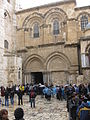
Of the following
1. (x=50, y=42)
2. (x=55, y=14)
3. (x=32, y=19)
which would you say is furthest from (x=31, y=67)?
(x=55, y=14)

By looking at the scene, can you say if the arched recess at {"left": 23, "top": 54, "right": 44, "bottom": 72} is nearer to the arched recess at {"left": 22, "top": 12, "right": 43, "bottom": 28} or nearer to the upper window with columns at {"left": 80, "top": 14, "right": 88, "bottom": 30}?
the arched recess at {"left": 22, "top": 12, "right": 43, "bottom": 28}

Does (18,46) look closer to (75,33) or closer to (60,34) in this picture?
(60,34)

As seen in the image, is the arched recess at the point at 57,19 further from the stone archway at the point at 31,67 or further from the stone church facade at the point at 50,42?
the stone archway at the point at 31,67

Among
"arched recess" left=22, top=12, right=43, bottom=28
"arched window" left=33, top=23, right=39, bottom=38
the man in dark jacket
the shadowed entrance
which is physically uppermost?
"arched recess" left=22, top=12, right=43, bottom=28

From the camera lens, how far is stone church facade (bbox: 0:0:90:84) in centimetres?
2043

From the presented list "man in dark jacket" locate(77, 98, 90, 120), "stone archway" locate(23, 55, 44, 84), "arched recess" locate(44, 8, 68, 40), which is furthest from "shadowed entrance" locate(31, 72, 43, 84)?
"man in dark jacket" locate(77, 98, 90, 120)

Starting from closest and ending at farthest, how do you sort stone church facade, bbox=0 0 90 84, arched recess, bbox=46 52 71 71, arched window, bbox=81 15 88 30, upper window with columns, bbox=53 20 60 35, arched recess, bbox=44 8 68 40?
stone church facade, bbox=0 0 90 84
arched recess, bbox=46 52 71 71
arched window, bbox=81 15 88 30
arched recess, bbox=44 8 68 40
upper window with columns, bbox=53 20 60 35

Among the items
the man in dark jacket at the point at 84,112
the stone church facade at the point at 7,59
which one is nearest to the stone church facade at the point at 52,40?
the stone church facade at the point at 7,59

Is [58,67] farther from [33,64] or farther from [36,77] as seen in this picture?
[36,77]

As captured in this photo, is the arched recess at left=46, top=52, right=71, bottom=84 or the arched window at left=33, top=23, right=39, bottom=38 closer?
the arched recess at left=46, top=52, right=71, bottom=84

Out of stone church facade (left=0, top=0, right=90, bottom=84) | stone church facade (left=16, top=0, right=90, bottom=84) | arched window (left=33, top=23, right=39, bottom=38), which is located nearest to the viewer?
stone church facade (left=0, top=0, right=90, bottom=84)

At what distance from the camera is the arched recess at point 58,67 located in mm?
20688

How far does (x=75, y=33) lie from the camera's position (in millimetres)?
21703

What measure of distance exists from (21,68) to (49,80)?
382 cm
